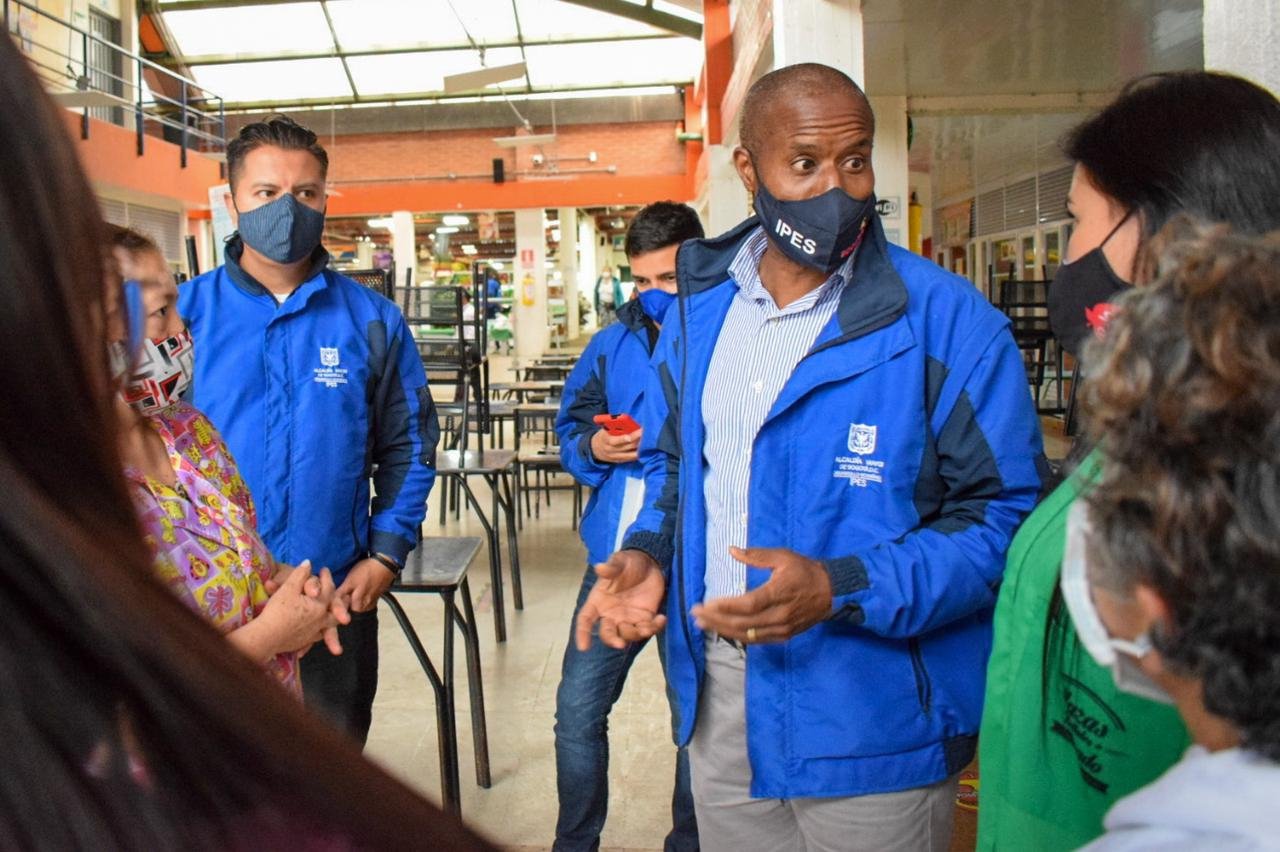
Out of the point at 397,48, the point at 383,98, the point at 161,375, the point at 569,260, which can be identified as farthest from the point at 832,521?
the point at 569,260

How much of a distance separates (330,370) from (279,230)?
0.32 m

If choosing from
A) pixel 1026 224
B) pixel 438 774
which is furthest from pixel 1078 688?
pixel 1026 224

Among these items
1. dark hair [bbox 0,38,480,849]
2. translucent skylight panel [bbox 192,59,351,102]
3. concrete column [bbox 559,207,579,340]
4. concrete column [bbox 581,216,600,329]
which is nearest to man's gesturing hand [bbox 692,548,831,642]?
dark hair [bbox 0,38,480,849]

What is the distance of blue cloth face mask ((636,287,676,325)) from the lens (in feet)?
9.16

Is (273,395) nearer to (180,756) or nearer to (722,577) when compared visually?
(722,577)

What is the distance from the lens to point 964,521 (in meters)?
1.49

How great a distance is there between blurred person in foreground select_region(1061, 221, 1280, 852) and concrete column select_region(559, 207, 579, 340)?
22.2m

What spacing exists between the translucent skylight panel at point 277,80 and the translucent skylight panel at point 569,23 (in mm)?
3761

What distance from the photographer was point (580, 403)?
9.96ft

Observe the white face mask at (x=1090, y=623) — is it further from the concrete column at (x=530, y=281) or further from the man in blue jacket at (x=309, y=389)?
the concrete column at (x=530, y=281)

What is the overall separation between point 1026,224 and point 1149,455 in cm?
1281

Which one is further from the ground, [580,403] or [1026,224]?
[1026,224]

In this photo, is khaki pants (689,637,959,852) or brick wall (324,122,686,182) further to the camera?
brick wall (324,122,686,182)

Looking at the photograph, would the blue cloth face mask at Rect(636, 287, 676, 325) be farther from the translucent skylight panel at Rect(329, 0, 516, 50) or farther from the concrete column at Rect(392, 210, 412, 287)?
the concrete column at Rect(392, 210, 412, 287)
